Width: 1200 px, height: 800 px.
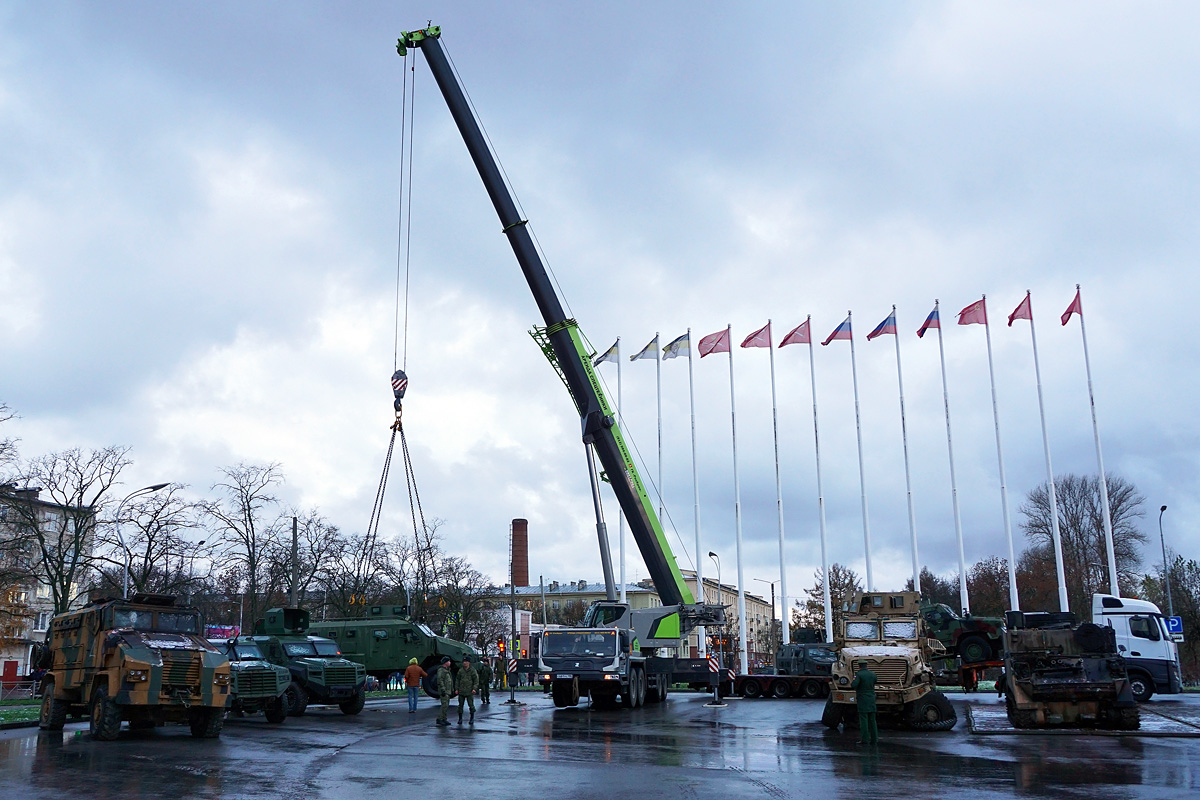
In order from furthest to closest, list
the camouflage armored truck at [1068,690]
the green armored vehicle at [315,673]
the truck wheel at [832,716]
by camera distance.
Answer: the green armored vehicle at [315,673], the truck wheel at [832,716], the camouflage armored truck at [1068,690]

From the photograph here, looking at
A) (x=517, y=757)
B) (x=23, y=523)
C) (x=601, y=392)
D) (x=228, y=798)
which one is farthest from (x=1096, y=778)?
(x=23, y=523)

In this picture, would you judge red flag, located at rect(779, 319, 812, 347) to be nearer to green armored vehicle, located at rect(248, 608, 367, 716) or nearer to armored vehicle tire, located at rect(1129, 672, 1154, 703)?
armored vehicle tire, located at rect(1129, 672, 1154, 703)

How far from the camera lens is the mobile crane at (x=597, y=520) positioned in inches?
993

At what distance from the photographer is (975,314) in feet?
120

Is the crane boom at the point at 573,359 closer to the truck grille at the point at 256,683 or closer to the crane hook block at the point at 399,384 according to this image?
the crane hook block at the point at 399,384

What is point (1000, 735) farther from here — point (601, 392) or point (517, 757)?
point (601, 392)

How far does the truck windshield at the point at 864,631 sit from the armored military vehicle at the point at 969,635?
8096 millimetres

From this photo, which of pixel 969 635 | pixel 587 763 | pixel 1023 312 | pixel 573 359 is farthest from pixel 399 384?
pixel 1023 312

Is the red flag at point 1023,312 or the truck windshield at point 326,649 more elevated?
the red flag at point 1023,312

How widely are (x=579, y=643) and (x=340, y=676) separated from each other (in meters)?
6.01

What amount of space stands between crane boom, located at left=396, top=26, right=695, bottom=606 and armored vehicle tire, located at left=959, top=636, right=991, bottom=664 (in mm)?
8590

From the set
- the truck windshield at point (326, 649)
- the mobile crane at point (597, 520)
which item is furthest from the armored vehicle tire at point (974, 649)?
the truck windshield at point (326, 649)

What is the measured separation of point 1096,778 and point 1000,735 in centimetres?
600

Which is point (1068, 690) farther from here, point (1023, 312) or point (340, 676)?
point (1023, 312)
